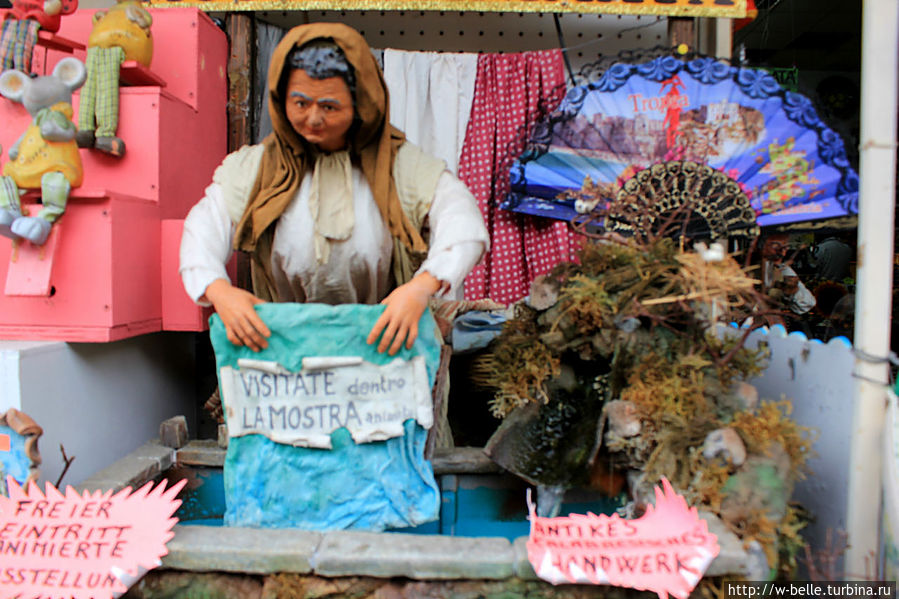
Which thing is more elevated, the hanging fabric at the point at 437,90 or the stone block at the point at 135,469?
the hanging fabric at the point at 437,90

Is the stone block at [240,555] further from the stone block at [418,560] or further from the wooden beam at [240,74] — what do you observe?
the wooden beam at [240,74]

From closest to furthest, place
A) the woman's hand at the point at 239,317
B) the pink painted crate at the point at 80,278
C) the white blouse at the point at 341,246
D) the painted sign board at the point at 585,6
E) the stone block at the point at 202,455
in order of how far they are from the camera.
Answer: the woman's hand at the point at 239,317 < the white blouse at the point at 341,246 < the pink painted crate at the point at 80,278 < the stone block at the point at 202,455 < the painted sign board at the point at 585,6

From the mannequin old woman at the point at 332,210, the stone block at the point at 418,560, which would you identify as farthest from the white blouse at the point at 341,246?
the stone block at the point at 418,560

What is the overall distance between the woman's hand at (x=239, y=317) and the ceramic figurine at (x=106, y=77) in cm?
132

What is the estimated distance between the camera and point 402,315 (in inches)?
75.3

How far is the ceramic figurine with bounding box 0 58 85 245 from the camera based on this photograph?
223 cm

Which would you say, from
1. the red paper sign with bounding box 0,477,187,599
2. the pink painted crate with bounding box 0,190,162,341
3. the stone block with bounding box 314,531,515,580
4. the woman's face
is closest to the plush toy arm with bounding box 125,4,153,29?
the pink painted crate with bounding box 0,190,162,341

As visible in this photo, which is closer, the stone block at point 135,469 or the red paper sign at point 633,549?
the red paper sign at point 633,549

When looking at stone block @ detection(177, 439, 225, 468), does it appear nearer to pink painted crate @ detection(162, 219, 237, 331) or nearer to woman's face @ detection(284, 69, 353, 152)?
pink painted crate @ detection(162, 219, 237, 331)

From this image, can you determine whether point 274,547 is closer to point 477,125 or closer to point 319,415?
point 319,415

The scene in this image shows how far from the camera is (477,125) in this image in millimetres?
3689

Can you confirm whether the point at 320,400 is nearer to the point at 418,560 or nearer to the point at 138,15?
the point at 418,560

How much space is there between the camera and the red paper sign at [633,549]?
1.53 meters

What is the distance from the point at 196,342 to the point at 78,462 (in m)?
1.22
